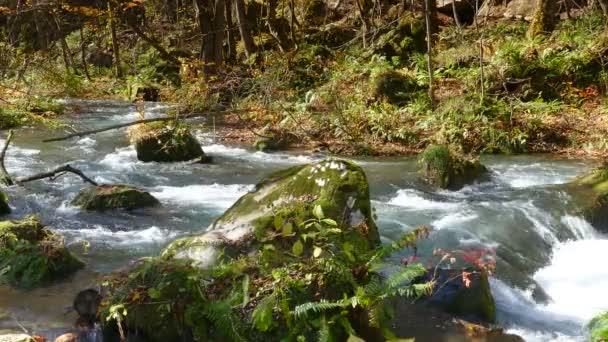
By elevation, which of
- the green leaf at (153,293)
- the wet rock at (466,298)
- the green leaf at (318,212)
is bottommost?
the wet rock at (466,298)

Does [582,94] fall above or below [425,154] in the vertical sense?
above

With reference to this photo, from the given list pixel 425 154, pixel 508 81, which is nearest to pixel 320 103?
pixel 508 81

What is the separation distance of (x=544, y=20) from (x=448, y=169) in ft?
30.4

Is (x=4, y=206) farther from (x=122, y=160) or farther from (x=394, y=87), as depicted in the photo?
(x=394, y=87)

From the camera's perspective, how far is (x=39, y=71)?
1405 centimetres

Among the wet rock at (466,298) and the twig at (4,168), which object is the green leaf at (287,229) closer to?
the wet rock at (466,298)

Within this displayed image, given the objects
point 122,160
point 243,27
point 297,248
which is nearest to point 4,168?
point 122,160

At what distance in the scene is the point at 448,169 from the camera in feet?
33.0

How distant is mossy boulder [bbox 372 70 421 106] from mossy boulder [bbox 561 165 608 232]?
5947 mm

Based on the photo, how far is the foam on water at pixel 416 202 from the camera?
351 inches

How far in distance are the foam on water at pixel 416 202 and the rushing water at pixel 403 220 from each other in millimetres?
18

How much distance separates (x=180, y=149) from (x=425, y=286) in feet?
27.3

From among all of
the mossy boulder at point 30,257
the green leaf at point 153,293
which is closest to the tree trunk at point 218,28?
the mossy boulder at point 30,257

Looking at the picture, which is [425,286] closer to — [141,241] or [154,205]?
[141,241]
